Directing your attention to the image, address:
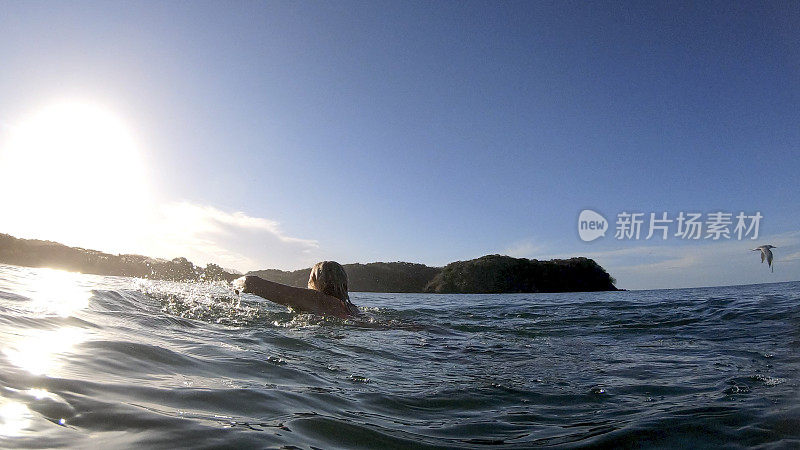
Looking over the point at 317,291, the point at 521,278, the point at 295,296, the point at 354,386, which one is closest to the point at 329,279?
the point at 317,291

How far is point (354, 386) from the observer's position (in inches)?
153

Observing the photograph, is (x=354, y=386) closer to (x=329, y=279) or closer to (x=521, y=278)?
(x=329, y=279)

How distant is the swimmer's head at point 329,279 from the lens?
8.32m

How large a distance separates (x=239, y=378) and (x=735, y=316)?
438 inches

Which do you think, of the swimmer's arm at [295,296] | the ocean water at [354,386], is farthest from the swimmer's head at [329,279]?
the ocean water at [354,386]

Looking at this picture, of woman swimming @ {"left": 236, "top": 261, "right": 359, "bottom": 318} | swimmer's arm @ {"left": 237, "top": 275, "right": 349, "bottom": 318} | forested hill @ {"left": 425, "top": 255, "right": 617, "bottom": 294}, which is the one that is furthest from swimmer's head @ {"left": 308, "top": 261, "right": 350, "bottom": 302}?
forested hill @ {"left": 425, "top": 255, "right": 617, "bottom": 294}

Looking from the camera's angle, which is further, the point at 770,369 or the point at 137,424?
the point at 770,369

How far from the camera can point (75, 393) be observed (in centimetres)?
233

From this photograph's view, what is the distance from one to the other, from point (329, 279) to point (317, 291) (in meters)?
0.42

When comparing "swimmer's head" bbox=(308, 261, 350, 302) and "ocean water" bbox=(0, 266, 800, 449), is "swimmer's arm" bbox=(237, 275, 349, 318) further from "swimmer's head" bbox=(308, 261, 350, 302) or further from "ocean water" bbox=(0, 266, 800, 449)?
"ocean water" bbox=(0, 266, 800, 449)

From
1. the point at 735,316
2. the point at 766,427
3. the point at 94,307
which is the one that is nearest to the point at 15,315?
the point at 94,307

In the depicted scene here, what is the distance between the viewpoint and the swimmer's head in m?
8.32

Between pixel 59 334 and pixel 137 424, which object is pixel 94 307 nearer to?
pixel 59 334

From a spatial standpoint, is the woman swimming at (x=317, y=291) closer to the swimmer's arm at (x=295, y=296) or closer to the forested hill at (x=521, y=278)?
the swimmer's arm at (x=295, y=296)
